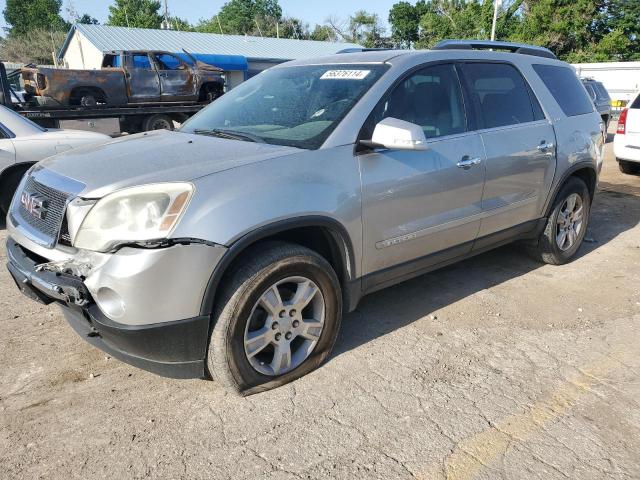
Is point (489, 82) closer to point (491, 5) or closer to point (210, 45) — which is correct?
point (210, 45)

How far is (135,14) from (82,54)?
3313 cm

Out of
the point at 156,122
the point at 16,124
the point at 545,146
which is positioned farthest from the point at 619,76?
the point at 16,124

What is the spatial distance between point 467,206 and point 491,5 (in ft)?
153

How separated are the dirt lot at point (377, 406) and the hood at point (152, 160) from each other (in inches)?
45.7

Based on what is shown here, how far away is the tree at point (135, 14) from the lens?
62.7 metres

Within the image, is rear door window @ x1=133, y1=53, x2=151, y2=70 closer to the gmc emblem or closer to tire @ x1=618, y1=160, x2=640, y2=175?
tire @ x1=618, y1=160, x2=640, y2=175

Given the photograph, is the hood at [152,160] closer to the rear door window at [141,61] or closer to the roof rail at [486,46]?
the roof rail at [486,46]

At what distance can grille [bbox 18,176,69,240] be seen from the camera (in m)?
2.75

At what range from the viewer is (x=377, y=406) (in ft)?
9.51

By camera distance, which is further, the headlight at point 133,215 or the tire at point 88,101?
the tire at point 88,101

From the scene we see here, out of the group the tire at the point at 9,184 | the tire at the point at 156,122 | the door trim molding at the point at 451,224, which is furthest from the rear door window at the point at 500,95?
the tire at the point at 156,122

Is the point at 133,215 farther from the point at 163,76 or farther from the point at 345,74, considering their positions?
the point at 163,76

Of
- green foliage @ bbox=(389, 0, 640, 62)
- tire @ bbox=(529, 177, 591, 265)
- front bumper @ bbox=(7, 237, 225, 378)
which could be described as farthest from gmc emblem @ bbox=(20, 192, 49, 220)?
green foliage @ bbox=(389, 0, 640, 62)

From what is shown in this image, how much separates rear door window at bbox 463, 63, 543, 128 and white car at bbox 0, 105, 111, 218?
12.5 ft
